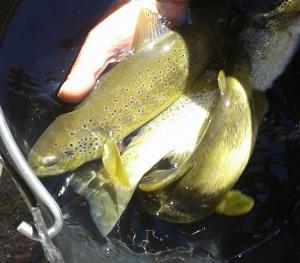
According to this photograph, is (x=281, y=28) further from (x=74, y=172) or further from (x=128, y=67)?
(x=74, y=172)

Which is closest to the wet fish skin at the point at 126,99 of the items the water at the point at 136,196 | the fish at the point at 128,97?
the fish at the point at 128,97

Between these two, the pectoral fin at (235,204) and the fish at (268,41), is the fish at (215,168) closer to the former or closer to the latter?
the pectoral fin at (235,204)

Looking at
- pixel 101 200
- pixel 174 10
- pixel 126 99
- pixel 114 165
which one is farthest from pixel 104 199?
pixel 174 10

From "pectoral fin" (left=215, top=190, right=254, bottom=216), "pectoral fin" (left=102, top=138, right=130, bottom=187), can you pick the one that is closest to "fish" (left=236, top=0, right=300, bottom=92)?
"pectoral fin" (left=215, top=190, right=254, bottom=216)

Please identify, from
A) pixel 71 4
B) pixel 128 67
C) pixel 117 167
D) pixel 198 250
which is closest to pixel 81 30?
pixel 71 4

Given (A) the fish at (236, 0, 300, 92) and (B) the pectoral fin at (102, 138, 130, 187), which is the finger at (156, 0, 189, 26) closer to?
(A) the fish at (236, 0, 300, 92)
